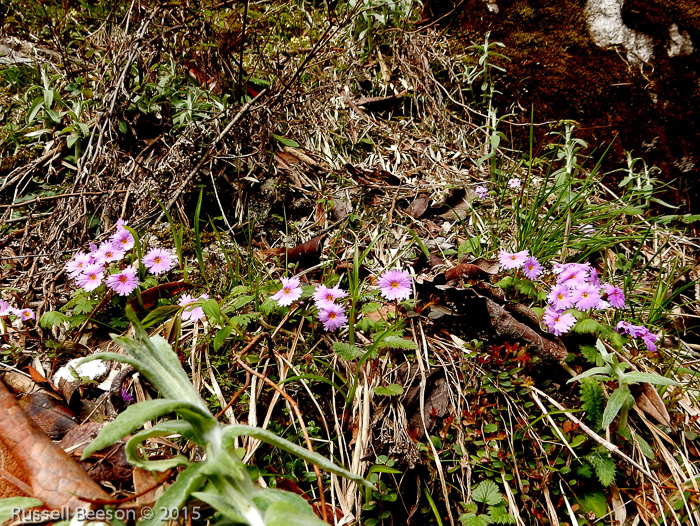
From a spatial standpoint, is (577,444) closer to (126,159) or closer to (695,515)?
(695,515)

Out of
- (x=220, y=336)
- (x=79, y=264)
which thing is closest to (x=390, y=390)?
(x=220, y=336)

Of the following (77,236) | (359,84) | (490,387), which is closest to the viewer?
(490,387)

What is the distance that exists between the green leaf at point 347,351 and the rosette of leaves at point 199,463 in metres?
0.62

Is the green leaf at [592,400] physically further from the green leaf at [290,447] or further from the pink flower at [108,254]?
the pink flower at [108,254]

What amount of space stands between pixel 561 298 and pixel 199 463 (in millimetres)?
1307

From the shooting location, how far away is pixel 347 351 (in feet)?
4.84

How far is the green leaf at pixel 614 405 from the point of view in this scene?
127 centimetres

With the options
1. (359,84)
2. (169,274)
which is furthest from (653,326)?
(359,84)

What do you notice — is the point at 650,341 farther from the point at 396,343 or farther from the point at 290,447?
the point at 290,447

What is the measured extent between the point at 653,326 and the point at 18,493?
211 cm

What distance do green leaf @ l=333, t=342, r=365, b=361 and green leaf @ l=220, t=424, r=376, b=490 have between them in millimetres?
612

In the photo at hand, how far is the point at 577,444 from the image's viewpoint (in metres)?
1.34

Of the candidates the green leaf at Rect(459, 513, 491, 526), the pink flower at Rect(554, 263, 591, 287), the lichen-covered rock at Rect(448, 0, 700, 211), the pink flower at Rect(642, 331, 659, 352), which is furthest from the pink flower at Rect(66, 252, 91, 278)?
the lichen-covered rock at Rect(448, 0, 700, 211)

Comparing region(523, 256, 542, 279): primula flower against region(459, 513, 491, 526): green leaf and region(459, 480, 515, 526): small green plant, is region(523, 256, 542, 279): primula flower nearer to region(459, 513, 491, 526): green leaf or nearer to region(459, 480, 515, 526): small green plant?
region(459, 480, 515, 526): small green plant
